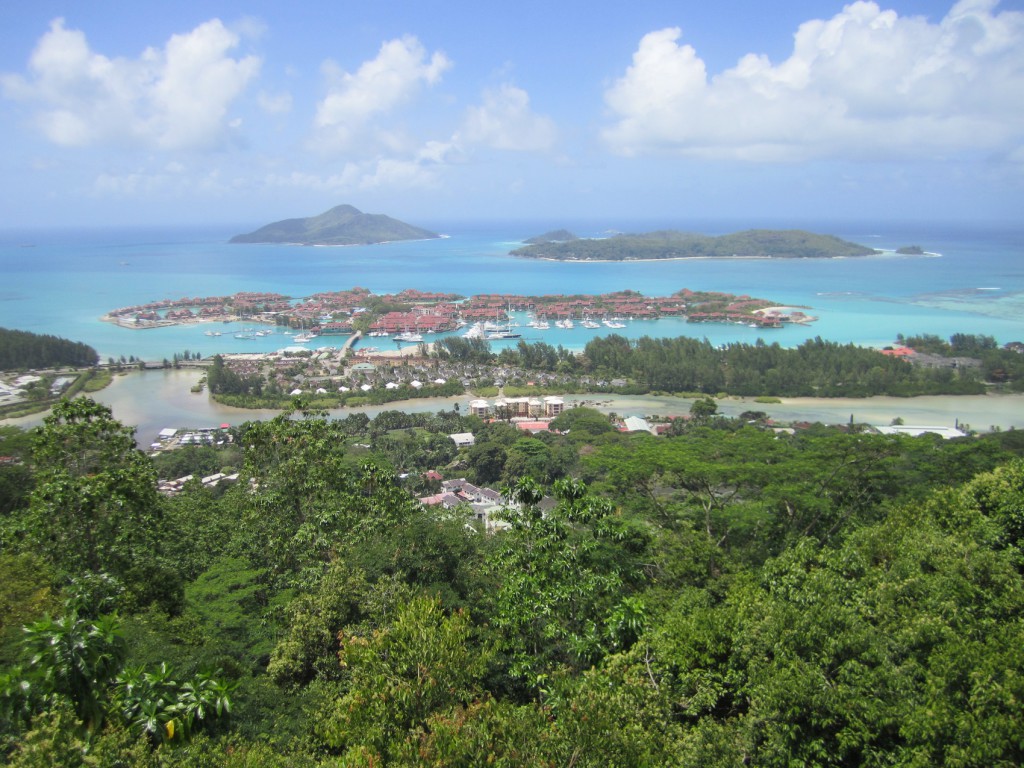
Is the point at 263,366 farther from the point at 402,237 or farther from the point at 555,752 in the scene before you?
the point at 402,237

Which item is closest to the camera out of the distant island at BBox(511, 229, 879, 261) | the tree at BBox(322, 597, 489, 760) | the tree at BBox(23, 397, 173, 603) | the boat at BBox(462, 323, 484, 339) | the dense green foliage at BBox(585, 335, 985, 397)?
the tree at BBox(322, 597, 489, 760)

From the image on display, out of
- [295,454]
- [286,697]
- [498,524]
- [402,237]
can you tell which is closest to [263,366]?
[498,524]

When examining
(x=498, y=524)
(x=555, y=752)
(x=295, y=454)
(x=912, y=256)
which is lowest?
(x=498, y=524)

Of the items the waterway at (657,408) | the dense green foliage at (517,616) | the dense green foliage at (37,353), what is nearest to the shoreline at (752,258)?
the waterway at (657,408)

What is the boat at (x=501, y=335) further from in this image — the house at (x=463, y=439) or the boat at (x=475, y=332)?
the house at (x=463, y=439)

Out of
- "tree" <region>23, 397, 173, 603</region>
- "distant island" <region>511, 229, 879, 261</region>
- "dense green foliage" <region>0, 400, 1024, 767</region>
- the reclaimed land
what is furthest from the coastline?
"tree" <region>23, 397, 173, 603</region>

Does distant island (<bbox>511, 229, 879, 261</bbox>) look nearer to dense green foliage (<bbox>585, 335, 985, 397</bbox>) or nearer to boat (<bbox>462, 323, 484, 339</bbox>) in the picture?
boat (<bbox>462, 323, 484, 339</bbox>)

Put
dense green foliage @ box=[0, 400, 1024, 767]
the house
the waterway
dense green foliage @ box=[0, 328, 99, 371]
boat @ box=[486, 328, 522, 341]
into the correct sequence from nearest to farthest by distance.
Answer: dense green foliage @ box=[0, 400, 1024, 767] → the house → the waterway → dense green foliage @ box=[0, 328, 99, 371] → boat @ box=[486, 328, 522, 341]

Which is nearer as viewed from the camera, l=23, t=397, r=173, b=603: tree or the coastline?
l=23, t=397, r=173, b=603: tree
